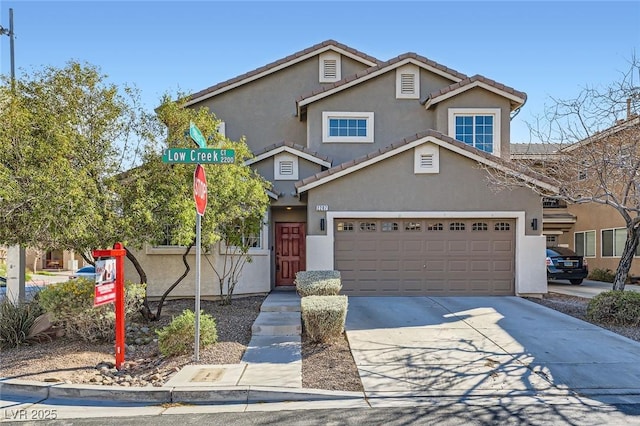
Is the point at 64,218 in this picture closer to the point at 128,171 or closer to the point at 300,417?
the point at 128,171

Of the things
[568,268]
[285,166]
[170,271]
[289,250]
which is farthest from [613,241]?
[170,271]

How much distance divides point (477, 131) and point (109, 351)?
12.8m

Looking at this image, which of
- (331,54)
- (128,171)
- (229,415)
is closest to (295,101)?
(331,54)

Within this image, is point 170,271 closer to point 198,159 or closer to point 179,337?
point 179,337

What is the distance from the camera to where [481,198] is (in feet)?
43.8

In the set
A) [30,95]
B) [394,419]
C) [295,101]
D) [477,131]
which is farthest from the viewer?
[295,101]

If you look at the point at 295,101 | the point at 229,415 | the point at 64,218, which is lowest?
the point at 229,415

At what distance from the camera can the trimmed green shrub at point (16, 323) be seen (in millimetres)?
8430

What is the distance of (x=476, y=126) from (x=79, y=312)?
1295cm

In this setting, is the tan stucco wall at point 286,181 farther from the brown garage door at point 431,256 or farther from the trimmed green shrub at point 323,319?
the trimmed green shrub at point 323,319

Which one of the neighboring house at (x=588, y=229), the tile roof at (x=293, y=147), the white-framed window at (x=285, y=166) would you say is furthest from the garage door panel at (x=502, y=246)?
the white-framed window at (x=285, y=166)

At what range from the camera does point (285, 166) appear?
1484 cm

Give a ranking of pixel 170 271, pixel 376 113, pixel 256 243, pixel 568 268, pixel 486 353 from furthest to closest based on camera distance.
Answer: pixel 568 268 → pixel 376 113 → pixel 256 243 → pixel 170 271 → pixel 486 353

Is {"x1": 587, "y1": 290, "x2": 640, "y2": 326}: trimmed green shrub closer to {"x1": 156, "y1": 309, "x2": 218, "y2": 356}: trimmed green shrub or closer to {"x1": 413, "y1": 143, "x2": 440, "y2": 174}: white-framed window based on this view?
{"x1": 413, "y1": 143, "x2": 440, "y2": 174}: white-framed window
